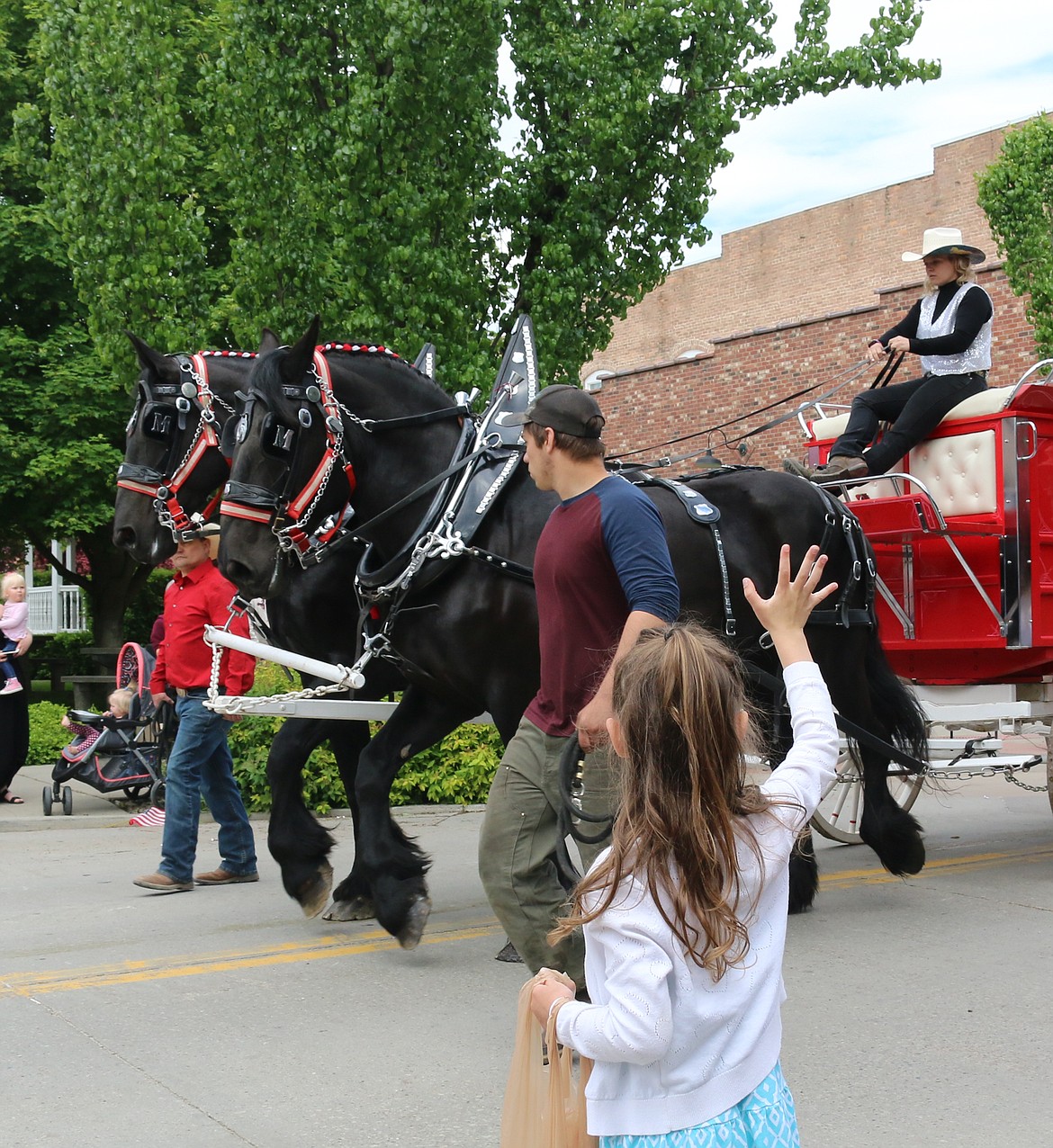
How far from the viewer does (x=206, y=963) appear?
18.6ft

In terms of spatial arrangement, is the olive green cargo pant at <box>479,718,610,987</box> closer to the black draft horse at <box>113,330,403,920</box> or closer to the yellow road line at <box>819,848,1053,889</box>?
the black draft horse at <box>113,330,403,920</box>

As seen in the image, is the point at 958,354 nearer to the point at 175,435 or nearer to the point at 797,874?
the point at 797,874

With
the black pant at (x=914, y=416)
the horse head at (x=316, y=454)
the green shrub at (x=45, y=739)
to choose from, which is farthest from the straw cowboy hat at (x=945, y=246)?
the green shrub at (x=45, y=739)

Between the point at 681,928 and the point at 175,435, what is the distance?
17.5 feet

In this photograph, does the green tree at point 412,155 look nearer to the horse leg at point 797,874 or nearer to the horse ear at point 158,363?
the horse ear at point 158,363

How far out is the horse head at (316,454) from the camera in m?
5.54

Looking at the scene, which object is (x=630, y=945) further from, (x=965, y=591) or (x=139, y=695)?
(x=139, y=695)

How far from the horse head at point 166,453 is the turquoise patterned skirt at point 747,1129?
17.1ft

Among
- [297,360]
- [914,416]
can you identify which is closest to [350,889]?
[297,360]

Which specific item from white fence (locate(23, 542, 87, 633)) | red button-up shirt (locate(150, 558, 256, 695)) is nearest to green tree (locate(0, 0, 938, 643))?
red button-up shirt (locate(150, 558, 256, 695))

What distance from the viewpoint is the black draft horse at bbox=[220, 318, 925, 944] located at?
17.5 feet

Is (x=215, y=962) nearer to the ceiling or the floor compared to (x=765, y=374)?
nearer to the floor

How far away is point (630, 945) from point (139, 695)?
9670 millimetres

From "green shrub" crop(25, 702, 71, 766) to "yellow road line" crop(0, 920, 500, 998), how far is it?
8.61 m
